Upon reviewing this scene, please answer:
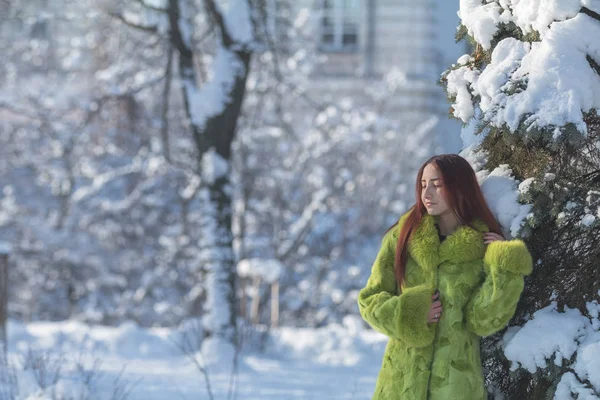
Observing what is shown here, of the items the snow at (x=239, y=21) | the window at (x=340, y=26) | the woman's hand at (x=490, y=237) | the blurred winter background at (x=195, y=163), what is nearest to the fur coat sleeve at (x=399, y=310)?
the woman's hand at (x=490, y=237)

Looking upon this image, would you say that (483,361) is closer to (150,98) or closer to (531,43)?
(531,43)

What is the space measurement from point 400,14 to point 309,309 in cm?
644

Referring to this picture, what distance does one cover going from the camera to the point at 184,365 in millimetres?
9055

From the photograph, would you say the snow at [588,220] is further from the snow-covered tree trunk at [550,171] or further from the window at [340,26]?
the window at [340,26]

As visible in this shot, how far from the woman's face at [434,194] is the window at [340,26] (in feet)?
49.7

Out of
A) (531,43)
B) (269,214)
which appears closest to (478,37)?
(531,43)

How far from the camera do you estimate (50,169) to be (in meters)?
17.0

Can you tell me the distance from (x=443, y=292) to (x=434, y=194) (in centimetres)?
39

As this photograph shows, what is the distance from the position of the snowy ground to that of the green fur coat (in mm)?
2292

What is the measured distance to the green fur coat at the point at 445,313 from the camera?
3443 mm

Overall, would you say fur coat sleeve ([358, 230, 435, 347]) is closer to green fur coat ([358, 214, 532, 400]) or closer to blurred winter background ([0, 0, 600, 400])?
green fur coat ([358, 214, 532, 400])

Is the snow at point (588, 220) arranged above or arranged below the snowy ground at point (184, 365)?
above

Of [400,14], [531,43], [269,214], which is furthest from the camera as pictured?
[400,14]

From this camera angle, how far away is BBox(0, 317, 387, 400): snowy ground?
22.0 ft
